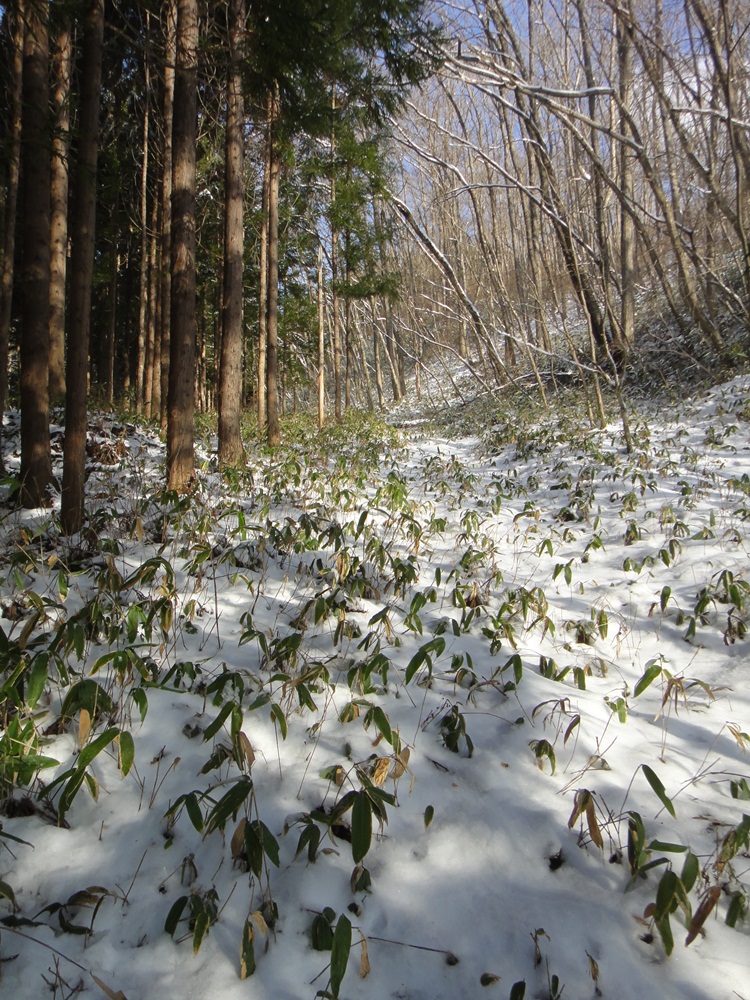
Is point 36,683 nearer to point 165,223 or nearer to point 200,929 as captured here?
point 200,929

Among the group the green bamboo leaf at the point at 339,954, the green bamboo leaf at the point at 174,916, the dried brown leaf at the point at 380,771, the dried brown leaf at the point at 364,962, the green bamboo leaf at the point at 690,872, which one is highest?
the green bamboo leaf at the point at 690,872

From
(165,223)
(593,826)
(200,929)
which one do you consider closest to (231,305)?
(165,223)

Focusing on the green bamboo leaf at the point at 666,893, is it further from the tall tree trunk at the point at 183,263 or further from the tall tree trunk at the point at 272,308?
the tall tree trunk at the point at 272,308

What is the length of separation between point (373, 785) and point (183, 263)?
6246 mm

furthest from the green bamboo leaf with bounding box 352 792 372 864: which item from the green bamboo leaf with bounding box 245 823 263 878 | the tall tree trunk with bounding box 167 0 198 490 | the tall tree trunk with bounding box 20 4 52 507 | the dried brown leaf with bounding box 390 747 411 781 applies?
the tall tree trunk with bounding box 20 4 52 507

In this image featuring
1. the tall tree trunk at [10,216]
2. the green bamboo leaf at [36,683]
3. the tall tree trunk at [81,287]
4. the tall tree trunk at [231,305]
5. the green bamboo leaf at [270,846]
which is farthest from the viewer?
the tall tree trunk at [231,305]

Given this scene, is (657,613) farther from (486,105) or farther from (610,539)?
(486,105)

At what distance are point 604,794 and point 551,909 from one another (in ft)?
1.81

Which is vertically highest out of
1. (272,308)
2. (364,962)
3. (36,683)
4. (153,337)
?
(272,308)

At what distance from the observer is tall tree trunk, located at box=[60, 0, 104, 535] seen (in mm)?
4445

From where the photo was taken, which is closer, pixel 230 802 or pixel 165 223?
pixel 230 802

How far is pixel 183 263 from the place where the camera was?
6.16 meters

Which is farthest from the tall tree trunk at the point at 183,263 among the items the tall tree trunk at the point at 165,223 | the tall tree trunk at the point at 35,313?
the tall tree trunk at the point at 165,223

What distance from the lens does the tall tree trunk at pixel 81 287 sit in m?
4.45
